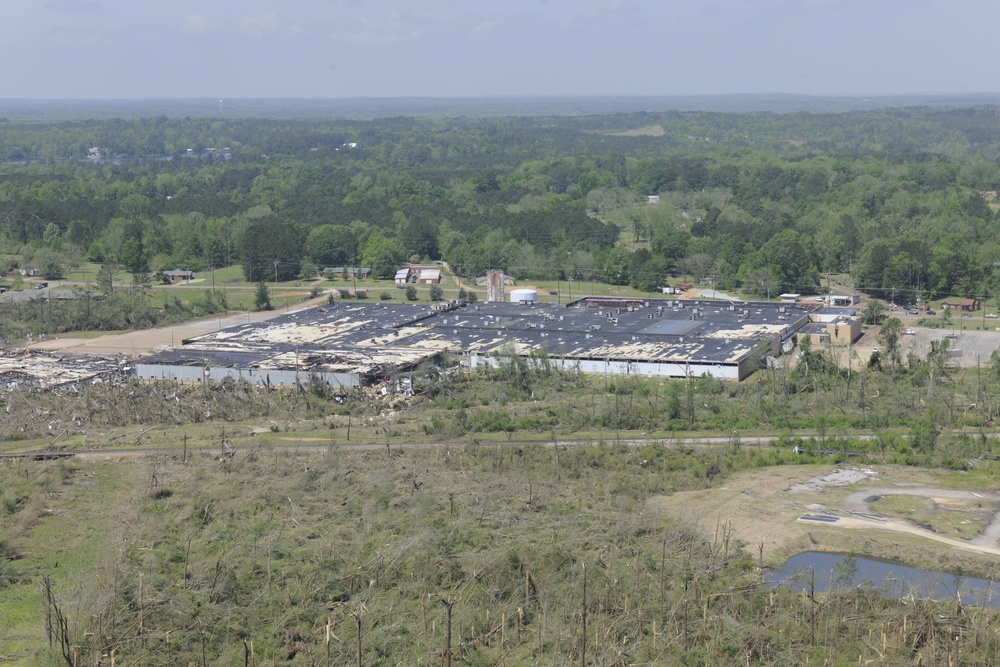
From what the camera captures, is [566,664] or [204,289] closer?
[566,664]

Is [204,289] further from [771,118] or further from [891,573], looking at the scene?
[771,118]

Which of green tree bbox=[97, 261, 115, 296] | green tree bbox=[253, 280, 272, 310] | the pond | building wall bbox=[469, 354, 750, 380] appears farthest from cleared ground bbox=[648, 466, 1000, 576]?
green tree bbox=[97, 261, 115, 296]

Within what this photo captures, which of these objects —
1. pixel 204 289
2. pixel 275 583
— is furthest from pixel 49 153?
pixel 275 583

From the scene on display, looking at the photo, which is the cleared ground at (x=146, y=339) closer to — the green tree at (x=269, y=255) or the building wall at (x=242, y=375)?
the building wall at (x=242, y=375)

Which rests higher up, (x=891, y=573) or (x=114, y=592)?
(x=114, y=592)

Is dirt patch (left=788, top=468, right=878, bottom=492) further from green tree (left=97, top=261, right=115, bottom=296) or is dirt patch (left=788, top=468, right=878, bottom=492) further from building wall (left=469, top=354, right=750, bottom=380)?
green tree (left=97, top=261, right=115, bottom=296)
